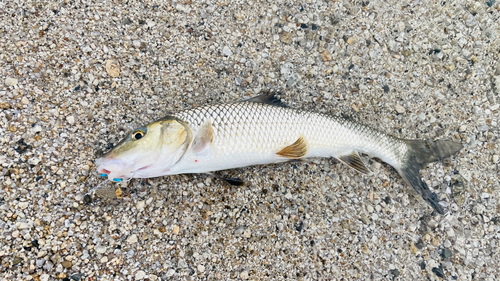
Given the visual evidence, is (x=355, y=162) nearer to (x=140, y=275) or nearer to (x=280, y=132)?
(x=280, y=132)

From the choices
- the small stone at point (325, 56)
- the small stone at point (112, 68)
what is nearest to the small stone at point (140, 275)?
the small stone at point (112, 68)

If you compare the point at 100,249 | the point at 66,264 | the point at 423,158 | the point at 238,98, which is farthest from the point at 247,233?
the point at 423,158

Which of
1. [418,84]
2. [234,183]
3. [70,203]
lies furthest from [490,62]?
[70,203]

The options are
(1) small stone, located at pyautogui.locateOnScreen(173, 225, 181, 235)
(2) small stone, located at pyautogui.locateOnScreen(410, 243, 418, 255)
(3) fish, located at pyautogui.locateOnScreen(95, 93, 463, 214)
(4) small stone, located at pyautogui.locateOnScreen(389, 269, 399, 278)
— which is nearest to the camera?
(3) fish, located at pyautogui.locateOnScreen(95, 93, 463, 214)

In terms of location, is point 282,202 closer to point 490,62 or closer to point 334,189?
point 334,189

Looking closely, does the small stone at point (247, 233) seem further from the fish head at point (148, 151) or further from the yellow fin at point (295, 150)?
the fish head at point (148, 151)

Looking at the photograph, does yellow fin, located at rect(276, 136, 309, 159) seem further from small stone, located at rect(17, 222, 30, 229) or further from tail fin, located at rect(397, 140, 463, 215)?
small stone, located at rect(17, 222, 30, 229)

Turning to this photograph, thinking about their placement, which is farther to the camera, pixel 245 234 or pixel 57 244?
pixel 245 234

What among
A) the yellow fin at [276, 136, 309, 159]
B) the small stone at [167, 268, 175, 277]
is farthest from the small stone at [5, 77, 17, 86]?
the yellow fin at [276, 136, 309, 159]
